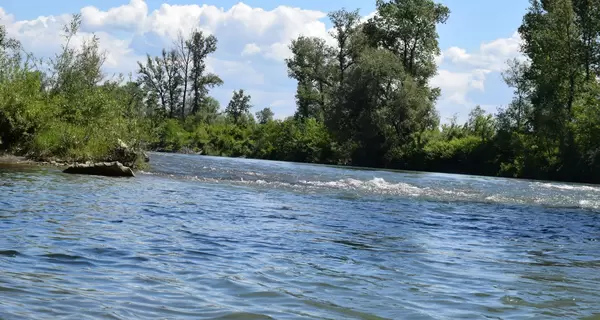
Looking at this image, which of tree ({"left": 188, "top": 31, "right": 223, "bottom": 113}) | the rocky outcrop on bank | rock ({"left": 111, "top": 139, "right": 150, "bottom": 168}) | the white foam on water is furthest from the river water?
tree ({"left": 188, "top": 31, "right": 223, "bottom": 113})

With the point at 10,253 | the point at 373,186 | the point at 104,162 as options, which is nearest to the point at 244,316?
the point at 10,253

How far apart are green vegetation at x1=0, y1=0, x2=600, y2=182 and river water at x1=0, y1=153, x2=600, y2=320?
10.5 meters

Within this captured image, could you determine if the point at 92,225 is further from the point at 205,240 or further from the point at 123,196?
the point at 123,196

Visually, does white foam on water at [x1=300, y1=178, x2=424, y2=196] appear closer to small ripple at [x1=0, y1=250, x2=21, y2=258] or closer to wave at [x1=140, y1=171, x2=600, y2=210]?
wave at [x1=140, y1=171, x2=600, y2=210]

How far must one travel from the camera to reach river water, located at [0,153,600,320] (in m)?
6.12

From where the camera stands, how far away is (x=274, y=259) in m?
8.78

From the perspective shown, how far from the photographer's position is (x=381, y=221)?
48.3ft

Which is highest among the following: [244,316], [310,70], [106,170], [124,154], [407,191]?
[310,70]

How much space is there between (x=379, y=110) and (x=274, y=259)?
51.7 meters

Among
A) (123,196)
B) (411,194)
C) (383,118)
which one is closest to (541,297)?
(123,196)

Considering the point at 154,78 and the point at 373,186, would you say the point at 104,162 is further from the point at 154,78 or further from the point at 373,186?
the point at 154,78

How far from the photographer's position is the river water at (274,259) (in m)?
6.12

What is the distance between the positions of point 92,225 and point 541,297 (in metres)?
7.04

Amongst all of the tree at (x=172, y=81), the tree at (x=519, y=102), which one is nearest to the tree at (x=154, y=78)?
the tree at (x=172, y=81)
